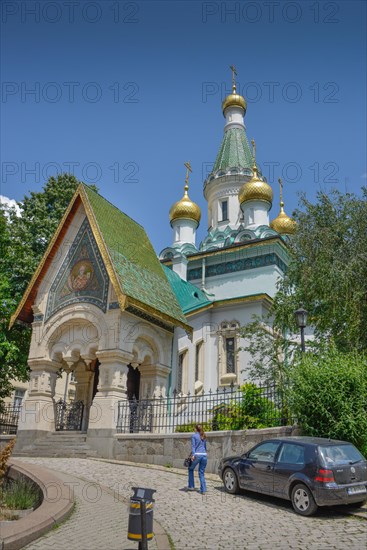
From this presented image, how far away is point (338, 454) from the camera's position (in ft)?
27.9

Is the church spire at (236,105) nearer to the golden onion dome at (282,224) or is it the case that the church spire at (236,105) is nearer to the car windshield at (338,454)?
the golden onion dome at (282,224)

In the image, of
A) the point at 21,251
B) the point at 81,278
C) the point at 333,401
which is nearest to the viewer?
the point at 333,401

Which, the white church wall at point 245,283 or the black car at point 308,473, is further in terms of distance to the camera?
the white church wall at point 245,283

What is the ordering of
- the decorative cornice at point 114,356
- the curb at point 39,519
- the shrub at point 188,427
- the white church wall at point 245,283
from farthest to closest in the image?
the white church wall at point 245,283, the decorative cornice at point 114,356, the shrub at point 188,427, the curb at point 39,519

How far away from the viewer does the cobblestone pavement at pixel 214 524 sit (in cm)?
633

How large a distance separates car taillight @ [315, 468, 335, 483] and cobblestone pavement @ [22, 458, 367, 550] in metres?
0.61

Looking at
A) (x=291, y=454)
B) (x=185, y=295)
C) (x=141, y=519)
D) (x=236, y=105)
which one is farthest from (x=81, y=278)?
(x=236, y=105)

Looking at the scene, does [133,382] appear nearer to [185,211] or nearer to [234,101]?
[185,211]

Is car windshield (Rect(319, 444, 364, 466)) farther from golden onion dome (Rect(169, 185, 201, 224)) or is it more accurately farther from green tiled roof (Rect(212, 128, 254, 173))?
green tiled roof (Rect(212, 128, 254, 173))

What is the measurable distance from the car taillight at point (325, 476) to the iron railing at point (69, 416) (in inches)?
487

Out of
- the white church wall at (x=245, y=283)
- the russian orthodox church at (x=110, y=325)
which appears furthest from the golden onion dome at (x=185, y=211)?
the russian orthodox church at (x=110, y=325)

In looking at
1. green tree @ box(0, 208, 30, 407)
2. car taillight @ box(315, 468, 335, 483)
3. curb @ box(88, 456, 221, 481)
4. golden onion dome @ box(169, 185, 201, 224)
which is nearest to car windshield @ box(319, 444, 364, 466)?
car taillight @ box(315, 468, 335, 483)

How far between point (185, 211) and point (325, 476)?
2898cm

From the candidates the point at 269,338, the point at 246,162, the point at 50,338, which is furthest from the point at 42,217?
the point at 246,162
